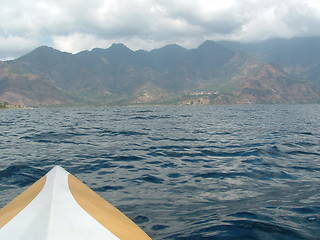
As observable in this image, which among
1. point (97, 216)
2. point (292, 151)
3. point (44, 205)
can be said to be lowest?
point (292, 151)

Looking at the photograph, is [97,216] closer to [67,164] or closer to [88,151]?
[67,164]

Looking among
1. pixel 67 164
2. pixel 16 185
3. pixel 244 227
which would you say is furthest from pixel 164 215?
pixel 67 164

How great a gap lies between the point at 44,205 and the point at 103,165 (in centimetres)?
1003

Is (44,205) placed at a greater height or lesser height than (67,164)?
greater

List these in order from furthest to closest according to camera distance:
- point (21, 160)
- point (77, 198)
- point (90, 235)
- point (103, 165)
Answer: point (21, 160)
point (103, 165)
point (77, 198)
point (90, 235)

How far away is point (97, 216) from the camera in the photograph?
448 cm

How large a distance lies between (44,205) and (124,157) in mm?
12070

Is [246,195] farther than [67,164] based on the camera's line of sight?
No

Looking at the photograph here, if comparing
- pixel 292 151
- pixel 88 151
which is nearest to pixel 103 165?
pixel 88 151

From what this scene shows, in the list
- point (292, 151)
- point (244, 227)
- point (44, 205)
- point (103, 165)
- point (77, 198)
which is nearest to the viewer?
point (44, 205)

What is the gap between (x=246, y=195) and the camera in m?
9.34

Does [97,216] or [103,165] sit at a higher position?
[97,216]

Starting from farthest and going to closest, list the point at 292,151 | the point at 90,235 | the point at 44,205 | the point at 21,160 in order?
the point at 292,151, the point at 21,160, the point at 44,205, the point at 90,235

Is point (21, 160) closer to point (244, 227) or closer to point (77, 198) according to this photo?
point (77, 198)
